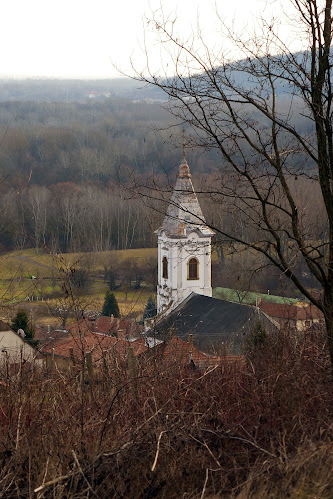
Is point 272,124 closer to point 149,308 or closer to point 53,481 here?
point 53,481

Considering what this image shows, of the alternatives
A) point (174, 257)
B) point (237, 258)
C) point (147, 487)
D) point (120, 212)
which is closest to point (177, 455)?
point (147, 487)

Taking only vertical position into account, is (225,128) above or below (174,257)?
above

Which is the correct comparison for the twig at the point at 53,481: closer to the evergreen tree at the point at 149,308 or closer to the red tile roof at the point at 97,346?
the red tile roof at the point at 97,346

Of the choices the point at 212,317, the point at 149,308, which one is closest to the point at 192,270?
the point at 212,317

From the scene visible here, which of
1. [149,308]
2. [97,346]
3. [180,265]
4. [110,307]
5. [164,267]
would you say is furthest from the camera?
[149,308]

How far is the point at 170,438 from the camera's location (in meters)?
4.60

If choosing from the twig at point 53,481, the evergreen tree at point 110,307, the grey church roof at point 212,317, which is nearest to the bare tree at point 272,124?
the twig at point 53,481

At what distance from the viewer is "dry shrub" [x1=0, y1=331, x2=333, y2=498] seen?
4.14 m

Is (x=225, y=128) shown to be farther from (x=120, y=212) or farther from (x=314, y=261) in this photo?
(x=120, y=212)

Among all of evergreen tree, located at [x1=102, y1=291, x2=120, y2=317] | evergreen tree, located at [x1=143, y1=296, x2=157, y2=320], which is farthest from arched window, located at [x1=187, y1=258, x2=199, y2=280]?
evergreen tree, located at [x1=102, y1=291, x2=120, y2=317]

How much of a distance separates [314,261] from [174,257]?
21.1 meters

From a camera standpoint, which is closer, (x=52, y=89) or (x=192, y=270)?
(x=192, y=270)

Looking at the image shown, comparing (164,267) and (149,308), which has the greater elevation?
(164,267)

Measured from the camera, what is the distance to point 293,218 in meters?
5.91
